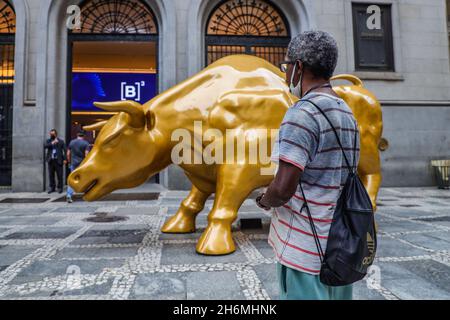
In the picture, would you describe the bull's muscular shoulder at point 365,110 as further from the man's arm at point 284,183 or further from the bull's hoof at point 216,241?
the man's arm at point 284,183

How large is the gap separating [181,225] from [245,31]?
31.4 ft

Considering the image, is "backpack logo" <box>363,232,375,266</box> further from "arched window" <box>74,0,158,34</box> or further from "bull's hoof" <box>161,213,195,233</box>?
"arched window" <box>74,0,158,34</box>

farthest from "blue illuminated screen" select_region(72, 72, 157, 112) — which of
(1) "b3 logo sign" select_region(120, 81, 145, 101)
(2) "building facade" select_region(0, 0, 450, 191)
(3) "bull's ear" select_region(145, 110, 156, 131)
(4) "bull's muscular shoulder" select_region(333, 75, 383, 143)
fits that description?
(4) "bull's muscular shoulder" select_region(333, 75, 383, 143)

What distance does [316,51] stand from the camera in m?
1.40

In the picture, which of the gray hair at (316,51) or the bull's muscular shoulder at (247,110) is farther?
the bull's muscular shoulder at (247,110)

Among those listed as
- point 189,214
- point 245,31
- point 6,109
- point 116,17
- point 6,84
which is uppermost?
point 116,17

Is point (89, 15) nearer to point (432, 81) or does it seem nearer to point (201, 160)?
point (201, 160)

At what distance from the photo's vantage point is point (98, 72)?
1436cm

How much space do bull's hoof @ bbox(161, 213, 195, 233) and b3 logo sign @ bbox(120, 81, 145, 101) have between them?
964cm

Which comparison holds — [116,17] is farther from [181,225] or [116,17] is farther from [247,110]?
[247,110]

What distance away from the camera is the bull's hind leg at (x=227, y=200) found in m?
3.70

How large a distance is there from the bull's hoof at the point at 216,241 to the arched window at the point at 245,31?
9431 millimetres

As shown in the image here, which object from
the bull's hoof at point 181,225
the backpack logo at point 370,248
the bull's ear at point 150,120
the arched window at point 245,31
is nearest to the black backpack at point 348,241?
the backpack logo at point 370,248

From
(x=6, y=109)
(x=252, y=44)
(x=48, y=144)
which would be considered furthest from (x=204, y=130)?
(x=6, y=109)
